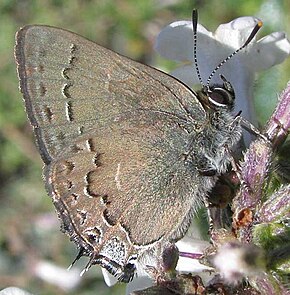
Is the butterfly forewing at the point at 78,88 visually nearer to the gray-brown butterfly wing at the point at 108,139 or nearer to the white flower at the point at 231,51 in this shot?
the gray-brown butterfly wing at the point at 108,139

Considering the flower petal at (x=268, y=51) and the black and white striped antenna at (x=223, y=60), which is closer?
the black and white striped antenna at (x=223, y=60)

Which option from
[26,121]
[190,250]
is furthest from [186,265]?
[26,121]

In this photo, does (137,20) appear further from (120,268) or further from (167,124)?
(120,268)

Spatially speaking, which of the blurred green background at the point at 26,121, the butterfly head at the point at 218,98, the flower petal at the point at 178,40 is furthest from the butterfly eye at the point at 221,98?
the blurred green background at the point at 26,121

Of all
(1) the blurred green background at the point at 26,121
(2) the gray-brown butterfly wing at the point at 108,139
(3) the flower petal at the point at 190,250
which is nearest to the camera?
(2) the gray-brown butterfly wing at the point at 108,139

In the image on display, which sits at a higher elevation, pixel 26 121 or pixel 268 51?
pixel 268 51

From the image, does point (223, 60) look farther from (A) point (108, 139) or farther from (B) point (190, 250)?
(B) point (190, 250)

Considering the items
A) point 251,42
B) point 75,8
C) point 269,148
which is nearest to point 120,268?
point 269,148
